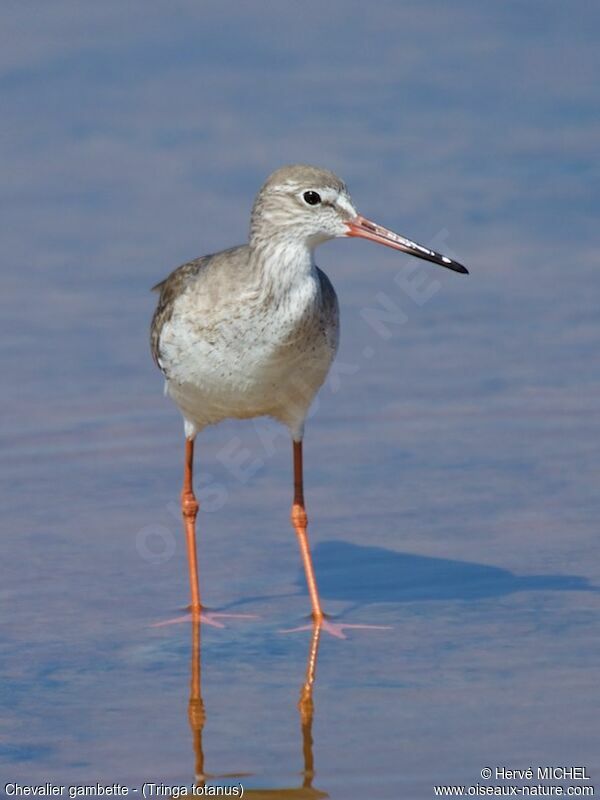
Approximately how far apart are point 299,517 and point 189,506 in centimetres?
76

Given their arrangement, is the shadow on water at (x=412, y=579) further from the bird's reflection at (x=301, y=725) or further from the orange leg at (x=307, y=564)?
the bird's reflection at (x=301, y=725)

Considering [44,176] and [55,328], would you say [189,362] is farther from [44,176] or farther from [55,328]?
[44,176]

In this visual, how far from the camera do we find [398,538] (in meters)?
11.2

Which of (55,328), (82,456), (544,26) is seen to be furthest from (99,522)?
(544,26)

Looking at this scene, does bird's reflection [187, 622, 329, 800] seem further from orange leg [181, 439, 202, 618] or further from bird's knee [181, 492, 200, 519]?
bird's knee [181, 492, 200, 519]

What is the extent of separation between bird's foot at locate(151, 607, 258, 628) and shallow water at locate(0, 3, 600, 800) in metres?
0.06

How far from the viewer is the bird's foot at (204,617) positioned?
410 inches

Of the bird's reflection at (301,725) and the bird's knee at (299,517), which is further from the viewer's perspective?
the bird's knee at (299,517)

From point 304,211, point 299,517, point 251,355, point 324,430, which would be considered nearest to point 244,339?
point 251,355

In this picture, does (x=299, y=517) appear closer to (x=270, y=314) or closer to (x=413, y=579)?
(x=413, y=579)

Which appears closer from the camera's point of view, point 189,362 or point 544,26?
point 189,362

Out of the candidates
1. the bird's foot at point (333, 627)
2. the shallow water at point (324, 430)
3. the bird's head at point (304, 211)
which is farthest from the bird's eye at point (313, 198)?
the bird's foot at point (333, 627)

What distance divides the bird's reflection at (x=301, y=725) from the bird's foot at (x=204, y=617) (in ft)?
0.17

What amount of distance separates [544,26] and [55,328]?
8044mm
